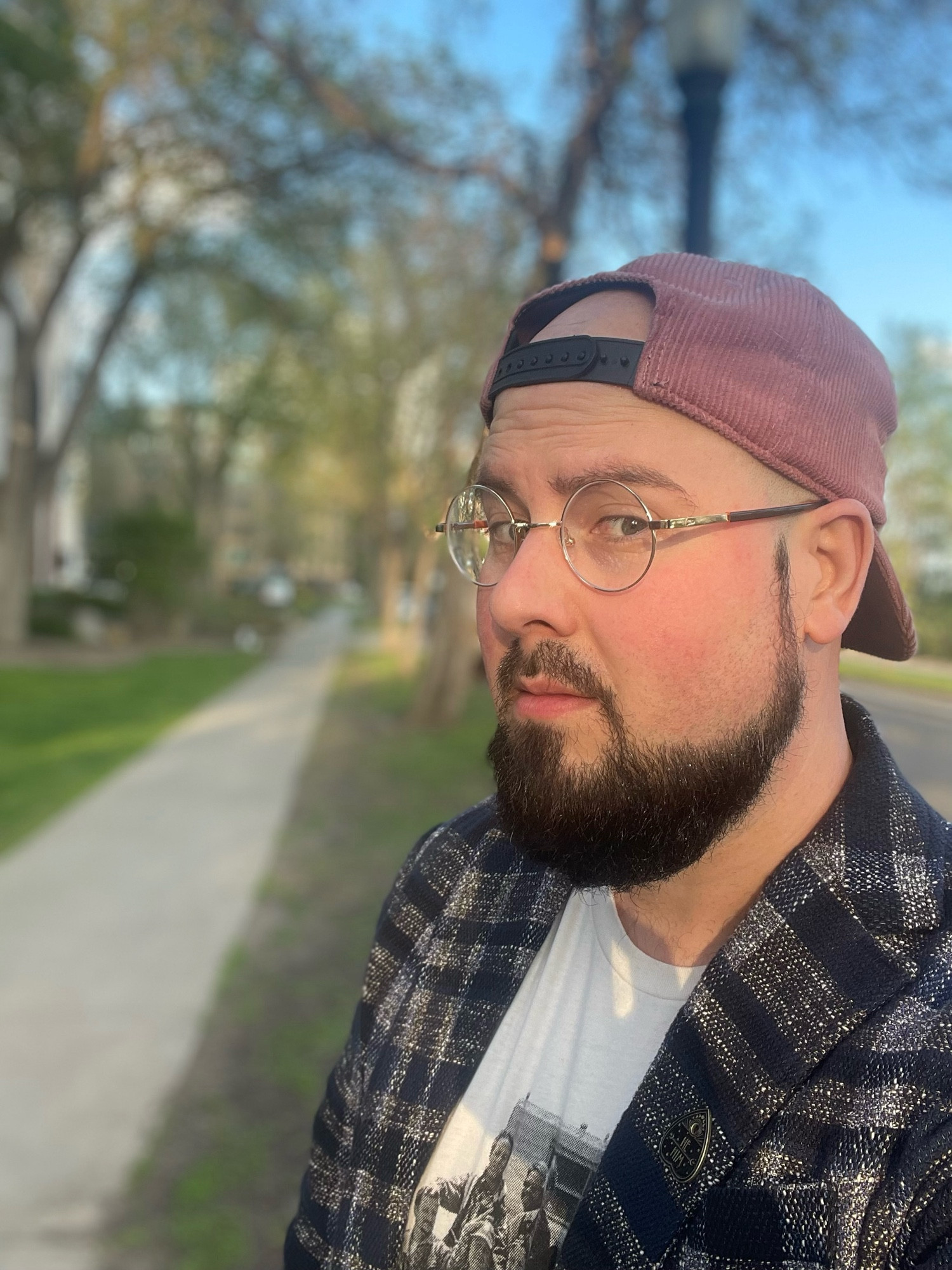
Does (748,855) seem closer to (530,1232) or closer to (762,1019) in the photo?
(762,1019)

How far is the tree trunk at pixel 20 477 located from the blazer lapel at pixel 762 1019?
781 inches

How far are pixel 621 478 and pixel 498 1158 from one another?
0.90m

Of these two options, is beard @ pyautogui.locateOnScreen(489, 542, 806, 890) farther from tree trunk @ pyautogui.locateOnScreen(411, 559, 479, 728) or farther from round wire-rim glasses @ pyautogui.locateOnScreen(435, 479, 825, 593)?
tree trunk @ pyautogui.locateOnScreen(411, 559, 479, 728)

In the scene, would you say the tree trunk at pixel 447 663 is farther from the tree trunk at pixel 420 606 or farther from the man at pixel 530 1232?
the man at pixel 530 1232

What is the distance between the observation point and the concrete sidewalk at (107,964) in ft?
11.4

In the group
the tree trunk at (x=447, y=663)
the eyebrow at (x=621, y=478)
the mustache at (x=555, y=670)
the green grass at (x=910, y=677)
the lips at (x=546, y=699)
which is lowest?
the tree trunk at (x=447, y=663)

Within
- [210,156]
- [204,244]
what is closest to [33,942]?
[210,156]

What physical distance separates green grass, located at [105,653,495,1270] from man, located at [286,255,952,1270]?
6.45 ft

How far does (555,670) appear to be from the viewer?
147 cm

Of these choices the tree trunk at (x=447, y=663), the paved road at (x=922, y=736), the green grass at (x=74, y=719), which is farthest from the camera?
the tree trunk at (x=447, y=663)

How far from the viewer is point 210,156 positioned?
13.4 metres

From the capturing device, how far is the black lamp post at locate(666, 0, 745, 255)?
4238mm

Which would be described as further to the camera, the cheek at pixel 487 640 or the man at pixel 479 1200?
the cheek at pixel 487 640

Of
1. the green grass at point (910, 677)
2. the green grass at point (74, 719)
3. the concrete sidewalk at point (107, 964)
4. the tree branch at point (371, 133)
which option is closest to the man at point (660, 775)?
the green grass at point (910, 677)
